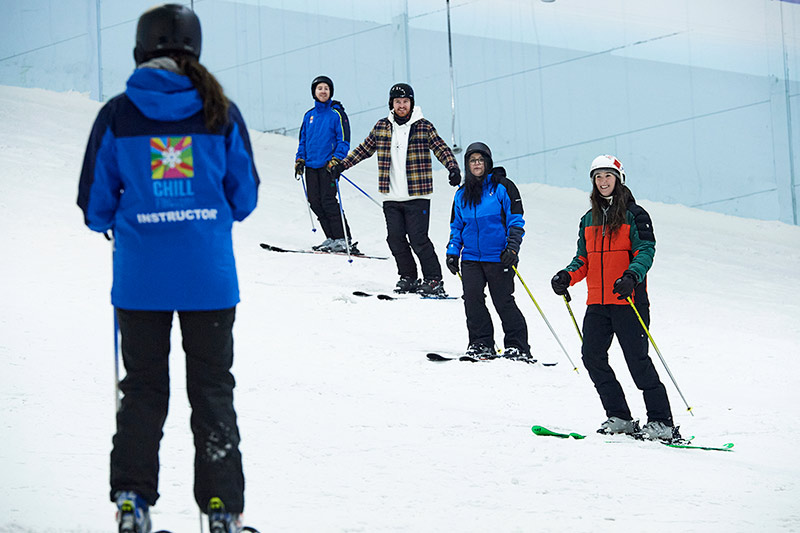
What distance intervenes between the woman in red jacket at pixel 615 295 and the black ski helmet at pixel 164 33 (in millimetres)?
2468

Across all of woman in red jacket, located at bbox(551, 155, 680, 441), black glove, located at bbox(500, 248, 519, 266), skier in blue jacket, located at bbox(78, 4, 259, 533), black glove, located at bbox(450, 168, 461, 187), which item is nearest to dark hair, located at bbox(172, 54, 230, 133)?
skier in blue jacket, located at bbox(78, 4, 259, 533)

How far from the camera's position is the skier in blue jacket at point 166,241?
235 cm

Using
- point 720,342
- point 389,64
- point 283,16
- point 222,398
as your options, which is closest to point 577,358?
point 720,342

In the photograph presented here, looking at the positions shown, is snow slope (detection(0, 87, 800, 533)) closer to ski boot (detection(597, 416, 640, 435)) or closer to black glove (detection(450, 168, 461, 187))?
ski boot (detection(597, 416, 640, 435))

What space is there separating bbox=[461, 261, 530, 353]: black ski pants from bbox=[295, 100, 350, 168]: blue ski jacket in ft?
9.16

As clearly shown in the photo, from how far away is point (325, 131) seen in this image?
338 inches

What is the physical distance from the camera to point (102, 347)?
507cm

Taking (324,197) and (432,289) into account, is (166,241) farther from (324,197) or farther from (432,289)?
(324,197)

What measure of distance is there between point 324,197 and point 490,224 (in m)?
2.90

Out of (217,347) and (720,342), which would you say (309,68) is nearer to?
(720,342)

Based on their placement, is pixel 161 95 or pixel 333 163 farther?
pixel 333 163

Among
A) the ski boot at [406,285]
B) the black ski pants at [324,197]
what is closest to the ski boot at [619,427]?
the ski boot at [406,285]

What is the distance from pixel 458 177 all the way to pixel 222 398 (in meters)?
5.05

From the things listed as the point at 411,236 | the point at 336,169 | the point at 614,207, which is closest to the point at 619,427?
the point at 614,207
